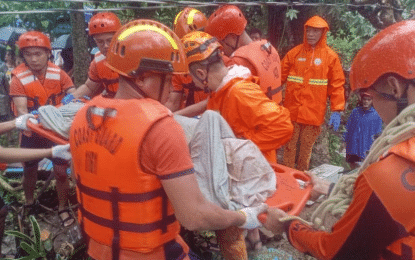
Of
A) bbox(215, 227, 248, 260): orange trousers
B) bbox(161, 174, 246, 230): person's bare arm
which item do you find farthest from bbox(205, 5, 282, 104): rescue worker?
bbox(161, 174, 246, 230): person's bare arm

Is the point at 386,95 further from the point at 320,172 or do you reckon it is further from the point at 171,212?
the point at 320,172

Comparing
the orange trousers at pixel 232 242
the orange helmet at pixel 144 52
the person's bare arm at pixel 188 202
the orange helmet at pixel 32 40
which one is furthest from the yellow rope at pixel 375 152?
the orange helmet at pixel 32 40

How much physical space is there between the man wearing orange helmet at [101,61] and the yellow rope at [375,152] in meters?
3.51

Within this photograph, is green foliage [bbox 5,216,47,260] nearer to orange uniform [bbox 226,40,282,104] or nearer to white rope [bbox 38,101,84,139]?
white rope [bbox 38,101,84,139]

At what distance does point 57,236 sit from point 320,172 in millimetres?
3800

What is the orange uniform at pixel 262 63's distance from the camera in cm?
382

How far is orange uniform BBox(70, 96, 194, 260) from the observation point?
1.65m

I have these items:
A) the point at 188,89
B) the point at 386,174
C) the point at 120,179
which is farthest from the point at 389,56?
the point at 188,89

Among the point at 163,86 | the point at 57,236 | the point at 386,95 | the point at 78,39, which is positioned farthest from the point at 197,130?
the point at 78,39

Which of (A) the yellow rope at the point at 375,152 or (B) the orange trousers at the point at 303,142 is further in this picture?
(B) the orange trousers at the point at 303,142

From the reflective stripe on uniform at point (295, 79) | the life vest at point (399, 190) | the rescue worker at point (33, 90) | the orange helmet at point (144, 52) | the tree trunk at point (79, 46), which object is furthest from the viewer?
the tree trunk at point (79, 46)

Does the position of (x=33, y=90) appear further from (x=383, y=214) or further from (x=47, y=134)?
(x=383, y=214)

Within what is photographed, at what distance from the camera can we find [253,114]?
3105 mm

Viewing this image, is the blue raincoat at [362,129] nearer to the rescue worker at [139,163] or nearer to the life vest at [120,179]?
the rescue worker at [139,163]
